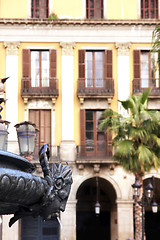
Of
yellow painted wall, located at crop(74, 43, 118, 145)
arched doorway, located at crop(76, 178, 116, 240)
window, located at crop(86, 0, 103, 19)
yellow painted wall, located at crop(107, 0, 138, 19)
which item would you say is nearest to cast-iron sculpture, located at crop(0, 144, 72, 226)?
yellow painted wall, located at crop(74, 43, 118, 145)

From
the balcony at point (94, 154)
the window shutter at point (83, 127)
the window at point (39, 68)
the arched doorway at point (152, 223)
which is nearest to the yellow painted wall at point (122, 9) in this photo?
the window at point (39, 68)

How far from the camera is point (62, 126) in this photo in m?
27.8

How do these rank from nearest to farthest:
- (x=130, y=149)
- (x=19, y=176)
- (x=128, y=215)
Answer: (x=19, y=176) → (x=130, y=149) → (x=128, y=215)

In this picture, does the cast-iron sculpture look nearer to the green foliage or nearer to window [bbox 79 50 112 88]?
the green foliage

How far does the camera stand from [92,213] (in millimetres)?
30859

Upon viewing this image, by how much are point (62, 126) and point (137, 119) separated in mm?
6960

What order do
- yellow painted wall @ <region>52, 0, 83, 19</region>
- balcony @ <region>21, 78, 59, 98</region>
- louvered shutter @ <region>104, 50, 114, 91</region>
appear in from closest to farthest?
balcony @ <region>21, 78, 59, 98</region> < louvered shutter @ <region>104, 50, 114, 91</region> < yellow painted wall @ <region>52, 0, 83, 19</region>

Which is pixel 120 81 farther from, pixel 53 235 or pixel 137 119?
pixel 53 235

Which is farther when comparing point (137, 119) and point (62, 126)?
point (62, 126)

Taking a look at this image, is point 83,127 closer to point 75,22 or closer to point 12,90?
point 12,90

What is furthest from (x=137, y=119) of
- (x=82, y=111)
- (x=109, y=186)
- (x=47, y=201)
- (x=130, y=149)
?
(x=47, y=201)

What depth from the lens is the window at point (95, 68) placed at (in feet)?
92.1

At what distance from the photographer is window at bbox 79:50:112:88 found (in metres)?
28.1

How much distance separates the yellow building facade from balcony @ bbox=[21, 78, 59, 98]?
0.17 ft
